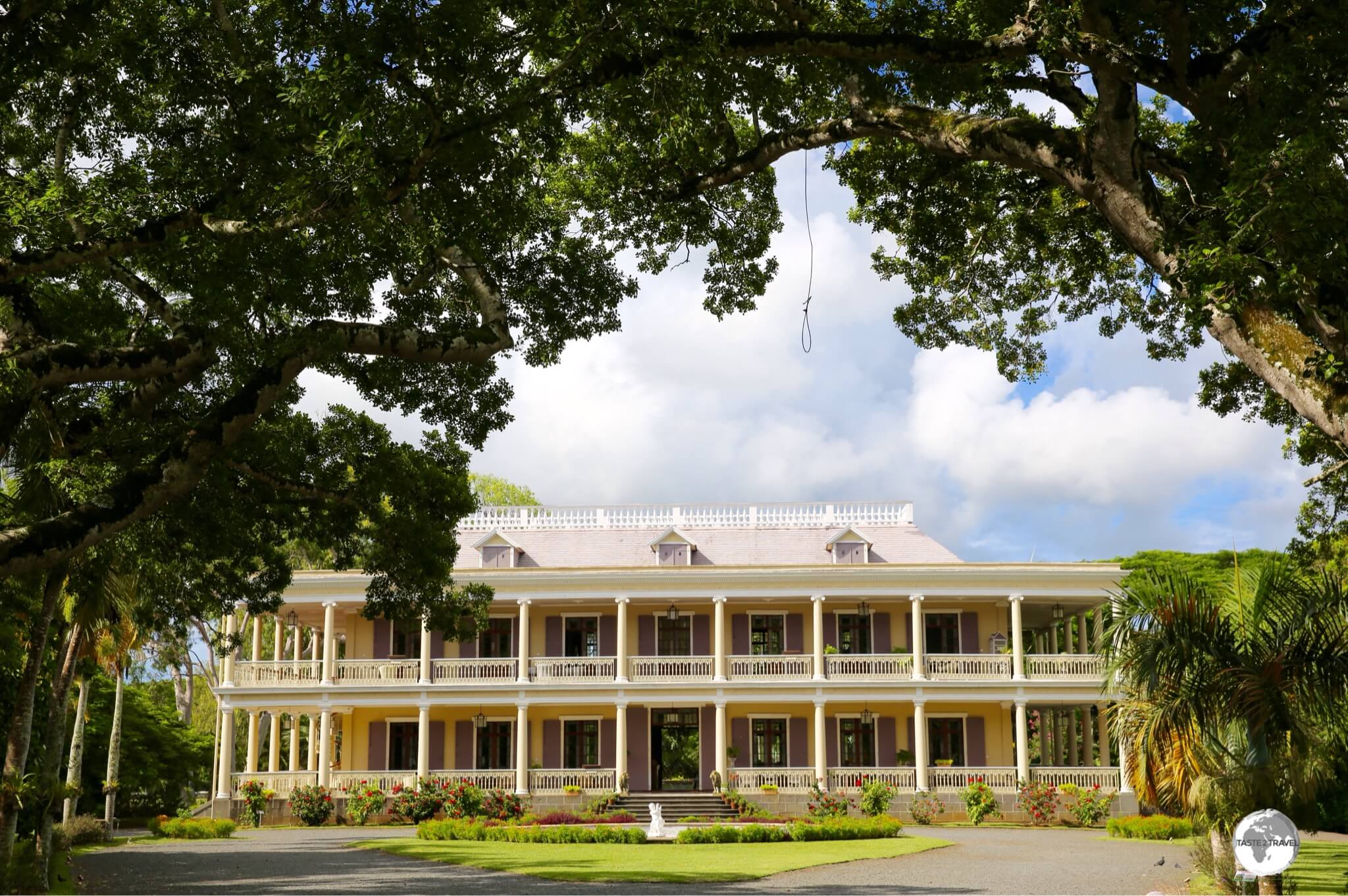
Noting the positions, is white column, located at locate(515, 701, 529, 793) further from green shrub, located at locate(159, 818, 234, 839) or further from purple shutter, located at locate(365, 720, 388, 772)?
green shrub, located at locate(159, 818, 234, 839)

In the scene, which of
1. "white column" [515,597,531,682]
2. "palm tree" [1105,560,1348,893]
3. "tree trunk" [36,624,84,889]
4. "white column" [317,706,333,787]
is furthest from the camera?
"white column" [515,597,531,682]

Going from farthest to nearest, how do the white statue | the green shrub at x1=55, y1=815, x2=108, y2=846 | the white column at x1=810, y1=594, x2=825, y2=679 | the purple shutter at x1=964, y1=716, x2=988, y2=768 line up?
1. the purple shutter at x1=964, y1=716, x2=988, y2=768
2. the white column at x1=810, y1=594, x2=825, y2=679
3. the white statue
4. the green shrub at x1=55, y1=815, x2=108, y2=846

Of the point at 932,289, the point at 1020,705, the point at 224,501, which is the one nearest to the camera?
the point at 224,501

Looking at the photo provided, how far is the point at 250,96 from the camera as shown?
31.3 feet

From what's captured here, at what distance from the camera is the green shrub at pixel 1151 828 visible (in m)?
23.7

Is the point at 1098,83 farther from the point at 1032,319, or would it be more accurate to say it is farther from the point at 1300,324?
the point at 1032,319

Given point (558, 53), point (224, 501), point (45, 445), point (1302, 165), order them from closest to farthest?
point (1302, 165), point (558, 53), point (45, 445), point (224, 501)

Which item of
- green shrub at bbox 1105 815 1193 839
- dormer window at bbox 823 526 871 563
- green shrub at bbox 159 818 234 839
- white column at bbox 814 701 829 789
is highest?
dormer window at bbox 823 526 871 563

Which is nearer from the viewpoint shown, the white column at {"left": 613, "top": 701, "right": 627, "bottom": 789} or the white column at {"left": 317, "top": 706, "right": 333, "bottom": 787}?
the white column at {"left": 317, "top": 706, "right": 333, "bottom": 787}

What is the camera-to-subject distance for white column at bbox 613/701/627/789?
31.1m

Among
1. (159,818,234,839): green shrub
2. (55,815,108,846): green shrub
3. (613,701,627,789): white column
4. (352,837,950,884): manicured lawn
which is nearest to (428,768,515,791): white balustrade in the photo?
(613,701,627,789): white column

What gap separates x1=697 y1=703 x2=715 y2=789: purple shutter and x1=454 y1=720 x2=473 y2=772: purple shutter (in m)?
6.08

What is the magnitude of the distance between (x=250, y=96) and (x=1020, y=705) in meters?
26.4

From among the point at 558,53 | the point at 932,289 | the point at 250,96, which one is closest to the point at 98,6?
the point at 250,96
